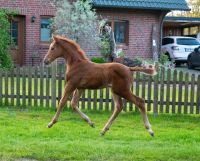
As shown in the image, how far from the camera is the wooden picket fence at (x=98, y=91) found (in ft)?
41.3

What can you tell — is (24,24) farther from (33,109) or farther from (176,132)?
(176,132)

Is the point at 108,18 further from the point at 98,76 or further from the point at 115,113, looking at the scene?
the point at 98,76

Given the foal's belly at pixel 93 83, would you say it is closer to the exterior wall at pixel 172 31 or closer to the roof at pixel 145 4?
the roof at pixel 145 4

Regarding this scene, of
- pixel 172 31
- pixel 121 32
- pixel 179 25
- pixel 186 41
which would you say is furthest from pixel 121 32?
pixel 172 31

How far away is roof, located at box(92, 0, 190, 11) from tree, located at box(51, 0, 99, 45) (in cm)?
206

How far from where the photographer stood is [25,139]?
8.86m

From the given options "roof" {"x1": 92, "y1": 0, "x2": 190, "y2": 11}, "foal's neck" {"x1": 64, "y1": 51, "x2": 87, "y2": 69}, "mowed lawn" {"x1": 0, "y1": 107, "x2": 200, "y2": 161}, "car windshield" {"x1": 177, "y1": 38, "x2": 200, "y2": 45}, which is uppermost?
"roof" {"x1": 92, "y1": 0, "x2": 190, "y2": 11}

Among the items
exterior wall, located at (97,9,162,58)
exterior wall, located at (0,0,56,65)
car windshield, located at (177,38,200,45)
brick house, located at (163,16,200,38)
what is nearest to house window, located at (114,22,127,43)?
exterior wall, located at (97,9,162,58)

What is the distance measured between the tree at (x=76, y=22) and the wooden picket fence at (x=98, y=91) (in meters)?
10.4

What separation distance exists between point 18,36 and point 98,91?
45.0ft

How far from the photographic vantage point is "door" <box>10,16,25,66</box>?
Answer: 84.6 feet

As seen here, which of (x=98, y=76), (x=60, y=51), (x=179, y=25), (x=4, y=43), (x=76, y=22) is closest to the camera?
(x=98, y=76)

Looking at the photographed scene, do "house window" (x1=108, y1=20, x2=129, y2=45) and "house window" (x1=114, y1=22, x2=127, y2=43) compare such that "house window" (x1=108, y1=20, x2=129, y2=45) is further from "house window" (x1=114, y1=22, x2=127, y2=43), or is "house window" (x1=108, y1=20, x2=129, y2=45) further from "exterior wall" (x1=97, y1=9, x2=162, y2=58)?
"exterior wall" (x1=97, y1=9, x2=162, y2=58)

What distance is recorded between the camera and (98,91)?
1299 cm
